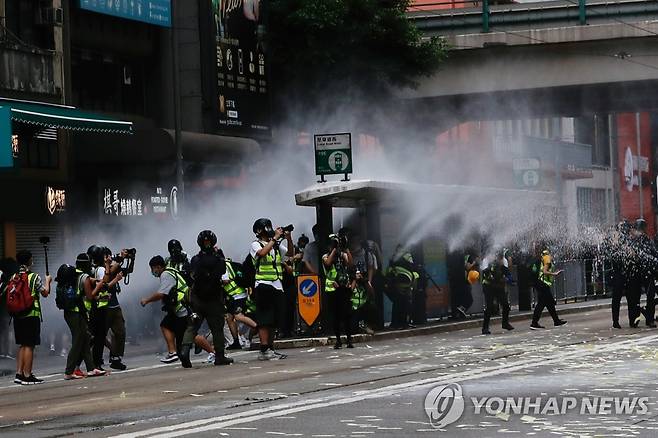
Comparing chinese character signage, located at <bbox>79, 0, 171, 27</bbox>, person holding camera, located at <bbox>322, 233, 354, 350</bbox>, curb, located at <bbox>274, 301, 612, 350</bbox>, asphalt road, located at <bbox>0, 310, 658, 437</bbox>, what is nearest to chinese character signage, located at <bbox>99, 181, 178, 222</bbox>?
chinese character signage, located at <bbox>79, 0, 171, 27</bbox>

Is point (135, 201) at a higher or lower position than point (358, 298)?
higher

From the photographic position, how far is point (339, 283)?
74.5 ft

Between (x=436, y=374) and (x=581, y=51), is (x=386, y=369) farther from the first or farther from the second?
(x=581, y=51)

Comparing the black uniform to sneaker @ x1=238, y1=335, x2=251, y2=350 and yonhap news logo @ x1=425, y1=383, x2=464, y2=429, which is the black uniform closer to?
sneaker @ x1=238, y1=335, x2=251, y2=350

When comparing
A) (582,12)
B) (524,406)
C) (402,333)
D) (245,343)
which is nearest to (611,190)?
(582,12)

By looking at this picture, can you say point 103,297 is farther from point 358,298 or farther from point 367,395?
point 367,395

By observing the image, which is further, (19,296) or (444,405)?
(19,296)

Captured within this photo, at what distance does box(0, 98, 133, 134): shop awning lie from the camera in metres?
27.2

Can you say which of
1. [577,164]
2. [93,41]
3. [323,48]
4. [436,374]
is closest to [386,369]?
[436,374]

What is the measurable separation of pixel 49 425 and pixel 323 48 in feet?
89.7

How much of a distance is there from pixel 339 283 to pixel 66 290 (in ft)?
14.9

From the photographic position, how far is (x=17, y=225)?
97.3 feet

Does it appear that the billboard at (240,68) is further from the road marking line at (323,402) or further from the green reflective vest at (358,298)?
the road marking line at (323,402)

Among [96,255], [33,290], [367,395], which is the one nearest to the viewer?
[367,395]
